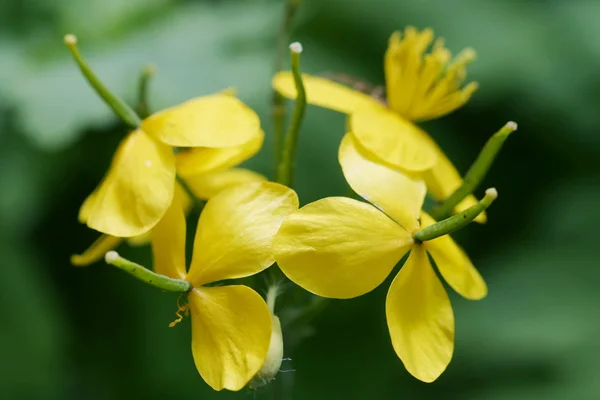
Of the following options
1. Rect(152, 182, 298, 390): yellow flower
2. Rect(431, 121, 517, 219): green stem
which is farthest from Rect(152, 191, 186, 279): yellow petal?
Rect(431, 121, 517, 219): green stem

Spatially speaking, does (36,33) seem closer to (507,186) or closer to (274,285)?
(274,285)

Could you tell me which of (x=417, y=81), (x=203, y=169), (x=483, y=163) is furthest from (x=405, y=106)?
(x=203, y=169)

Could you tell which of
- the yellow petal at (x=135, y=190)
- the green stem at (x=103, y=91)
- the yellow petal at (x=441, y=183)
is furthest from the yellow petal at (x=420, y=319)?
the green stem at (x=103, y=91)

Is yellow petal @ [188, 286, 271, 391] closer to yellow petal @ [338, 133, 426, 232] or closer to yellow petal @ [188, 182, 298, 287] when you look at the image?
yellow petal @ [188, 182, 298, 287]

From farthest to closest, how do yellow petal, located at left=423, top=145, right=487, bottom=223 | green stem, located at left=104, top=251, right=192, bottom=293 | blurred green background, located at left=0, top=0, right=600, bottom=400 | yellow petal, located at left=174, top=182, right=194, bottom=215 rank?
blurred green background, located at left=0, top=0, right=600, bottom=400 → yellow petal, located at left=423, top=145, right=487, bottom=223 → yellow petal, located at left=174, top=182, right=194, bottom=215 → green stem, located at left=104, top=251, right=192, bottom=293

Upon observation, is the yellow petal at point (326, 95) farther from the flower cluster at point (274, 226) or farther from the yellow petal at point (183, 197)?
the yellow petal at point (183, 197)

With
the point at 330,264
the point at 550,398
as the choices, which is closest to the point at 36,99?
Answer: the point at 330,264
